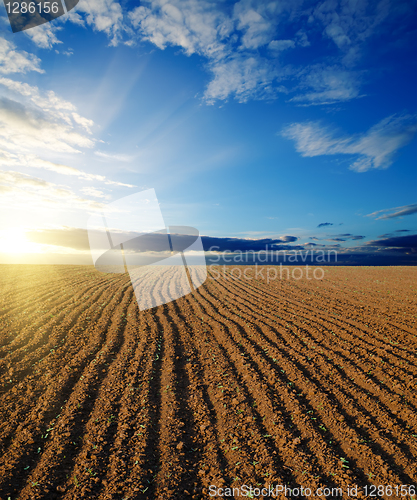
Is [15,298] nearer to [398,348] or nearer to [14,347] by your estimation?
[14,347]

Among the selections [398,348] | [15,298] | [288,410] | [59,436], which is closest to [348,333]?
[398,348]

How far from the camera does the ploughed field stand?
3.49 meters

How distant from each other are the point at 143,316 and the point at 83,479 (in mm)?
7352

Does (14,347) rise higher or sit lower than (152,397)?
higher

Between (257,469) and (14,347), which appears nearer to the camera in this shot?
(257,469)

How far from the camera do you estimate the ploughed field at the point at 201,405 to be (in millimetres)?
3488

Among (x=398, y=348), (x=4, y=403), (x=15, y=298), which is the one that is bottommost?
(x=398, y=348)

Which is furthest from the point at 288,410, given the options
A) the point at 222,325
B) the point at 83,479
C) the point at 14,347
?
the point at 14,347

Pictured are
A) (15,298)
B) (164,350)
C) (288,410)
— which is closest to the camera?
(288,410)

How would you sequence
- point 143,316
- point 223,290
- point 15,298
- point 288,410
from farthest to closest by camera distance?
point 223,290 → point 15,298 → point 143,316 → point 288,410

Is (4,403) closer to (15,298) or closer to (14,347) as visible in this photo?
(14,347)

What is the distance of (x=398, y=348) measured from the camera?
7758mm

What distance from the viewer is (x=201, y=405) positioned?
504 cm

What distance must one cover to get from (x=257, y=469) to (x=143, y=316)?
317 inches
